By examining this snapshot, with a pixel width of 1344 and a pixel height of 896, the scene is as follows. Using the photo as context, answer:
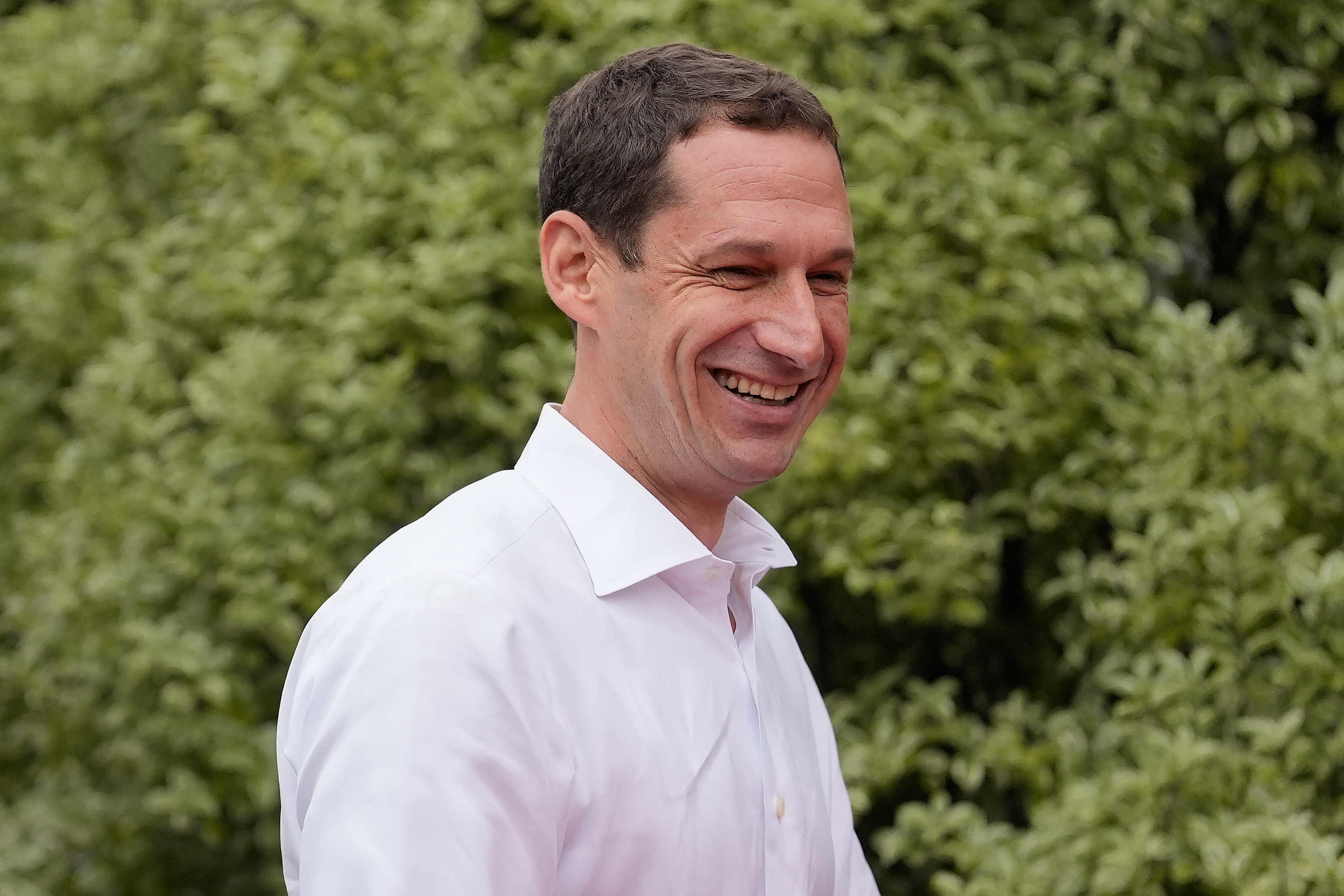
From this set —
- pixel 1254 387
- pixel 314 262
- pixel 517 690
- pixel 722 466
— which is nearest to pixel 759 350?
pixel 722 466

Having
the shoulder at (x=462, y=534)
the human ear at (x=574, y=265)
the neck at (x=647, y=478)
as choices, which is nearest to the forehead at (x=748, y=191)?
the human ear at (x=574, y=265)

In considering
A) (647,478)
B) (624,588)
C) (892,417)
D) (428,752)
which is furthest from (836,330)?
(892,417)

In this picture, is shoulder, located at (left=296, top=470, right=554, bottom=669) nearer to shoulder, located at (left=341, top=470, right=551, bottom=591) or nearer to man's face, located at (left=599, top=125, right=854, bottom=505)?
shoulder, located at (left=341, top=470, right=551, bottom=591)

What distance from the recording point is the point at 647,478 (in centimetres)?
182

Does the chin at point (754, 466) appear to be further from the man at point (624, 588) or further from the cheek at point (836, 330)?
the cheek at point (836, 330)

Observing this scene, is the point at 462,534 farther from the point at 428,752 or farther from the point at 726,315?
the point at 726,315

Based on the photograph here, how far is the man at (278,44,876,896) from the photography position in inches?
55.1

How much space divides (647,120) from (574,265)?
21cm

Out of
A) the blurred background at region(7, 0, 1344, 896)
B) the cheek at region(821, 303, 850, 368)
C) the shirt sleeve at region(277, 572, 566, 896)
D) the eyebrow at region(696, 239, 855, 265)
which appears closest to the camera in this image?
the shirt sleeve at region(277, 572, 566, 896)

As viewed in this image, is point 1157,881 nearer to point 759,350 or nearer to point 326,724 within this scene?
point 759,350

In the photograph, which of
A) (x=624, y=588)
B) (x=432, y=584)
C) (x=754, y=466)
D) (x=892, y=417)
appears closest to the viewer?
(x=432, y=584)

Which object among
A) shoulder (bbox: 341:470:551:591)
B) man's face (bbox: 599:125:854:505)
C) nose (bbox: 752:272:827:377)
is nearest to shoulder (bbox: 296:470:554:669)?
shoulder (bbox: 341:470:551:591)

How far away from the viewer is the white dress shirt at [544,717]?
54.3 inches

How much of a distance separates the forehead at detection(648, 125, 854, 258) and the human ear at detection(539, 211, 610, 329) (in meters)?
0.11
